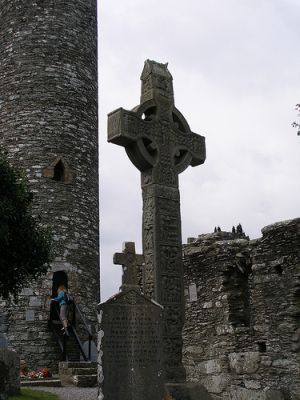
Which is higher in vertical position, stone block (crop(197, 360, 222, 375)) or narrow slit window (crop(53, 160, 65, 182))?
narrow slit window (crop(53, 160, 65, 182))

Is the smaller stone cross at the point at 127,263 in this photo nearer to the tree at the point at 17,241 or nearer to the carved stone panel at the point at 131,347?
the carved stone panel at the point at 131,347

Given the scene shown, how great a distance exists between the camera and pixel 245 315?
12164 mm

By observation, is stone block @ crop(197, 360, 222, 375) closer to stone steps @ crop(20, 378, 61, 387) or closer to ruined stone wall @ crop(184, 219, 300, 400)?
ruined stone wall @ crop(184, 219, 300, 400)

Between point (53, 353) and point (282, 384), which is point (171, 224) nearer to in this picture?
point (282, 384)

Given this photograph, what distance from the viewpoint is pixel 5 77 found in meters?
20.6

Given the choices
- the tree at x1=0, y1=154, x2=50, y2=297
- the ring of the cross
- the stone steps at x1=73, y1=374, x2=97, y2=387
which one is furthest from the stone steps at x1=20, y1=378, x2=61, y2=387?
the ring of the cross

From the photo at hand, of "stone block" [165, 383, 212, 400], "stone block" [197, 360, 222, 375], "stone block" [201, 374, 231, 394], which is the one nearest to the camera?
"stone block" [165, 383, 212, 400]

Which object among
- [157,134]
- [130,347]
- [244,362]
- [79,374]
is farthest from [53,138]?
[130,347]

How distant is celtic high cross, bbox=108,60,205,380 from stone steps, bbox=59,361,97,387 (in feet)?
20.6

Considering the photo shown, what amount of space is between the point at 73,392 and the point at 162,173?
5817mm

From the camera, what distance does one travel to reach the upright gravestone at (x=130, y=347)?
8.09 metres

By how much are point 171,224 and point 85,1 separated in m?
14.7

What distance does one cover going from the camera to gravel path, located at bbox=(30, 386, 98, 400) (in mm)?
12038

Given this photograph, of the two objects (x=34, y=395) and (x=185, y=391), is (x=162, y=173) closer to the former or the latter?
(x=185, y=391)
